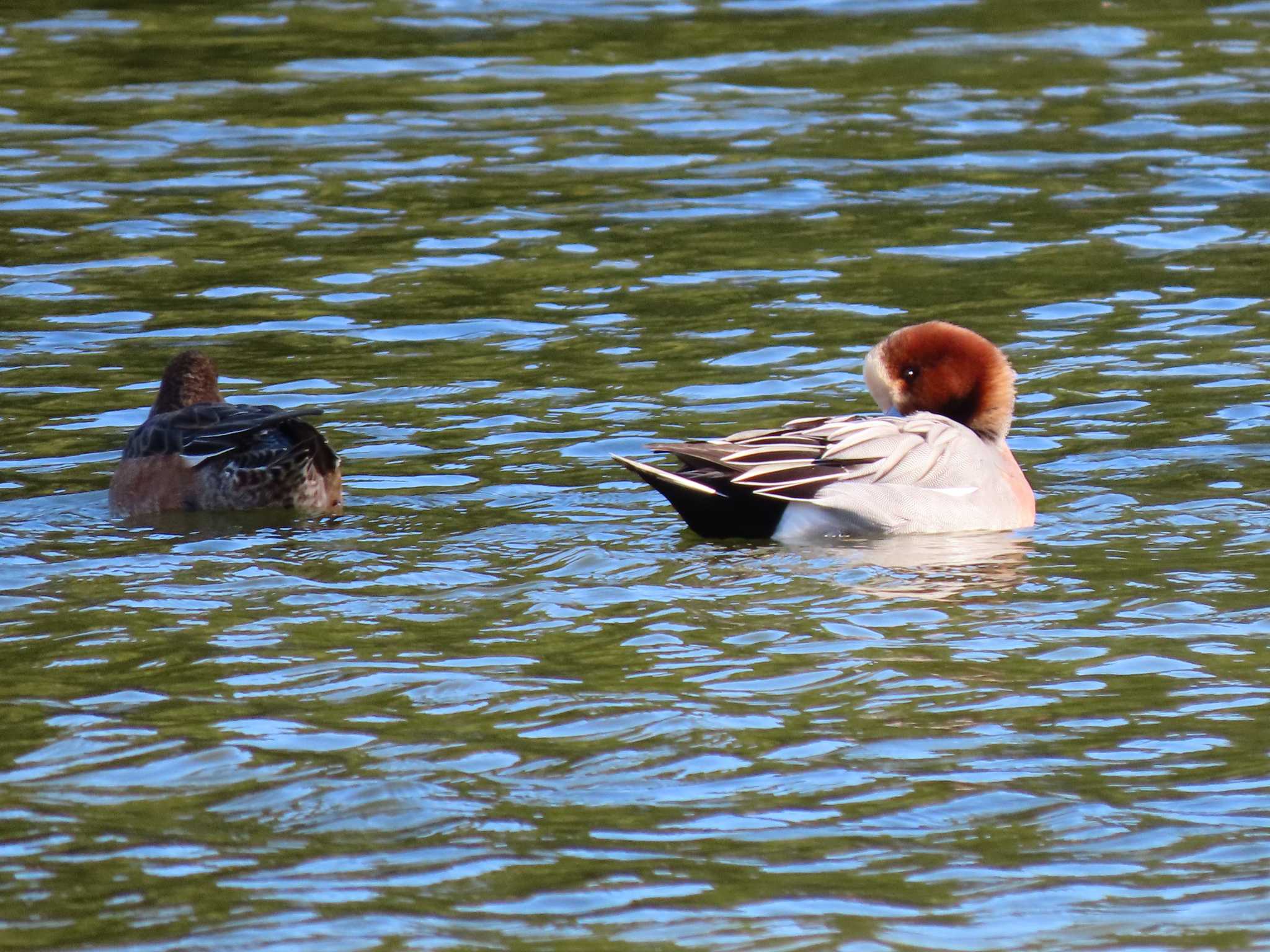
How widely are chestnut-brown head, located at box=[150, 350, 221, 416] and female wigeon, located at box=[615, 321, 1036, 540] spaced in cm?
245

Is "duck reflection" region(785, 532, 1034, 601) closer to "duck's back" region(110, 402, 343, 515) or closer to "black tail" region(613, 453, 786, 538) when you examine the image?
"black tail" region(613, 453, 786, 538)

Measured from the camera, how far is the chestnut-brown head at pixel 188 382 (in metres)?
9.67

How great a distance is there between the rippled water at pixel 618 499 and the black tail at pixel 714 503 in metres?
0.11

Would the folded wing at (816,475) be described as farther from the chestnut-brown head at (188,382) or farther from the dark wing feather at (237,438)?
the chestnut-brown head at (188,382)

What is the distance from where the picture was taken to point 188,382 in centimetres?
972

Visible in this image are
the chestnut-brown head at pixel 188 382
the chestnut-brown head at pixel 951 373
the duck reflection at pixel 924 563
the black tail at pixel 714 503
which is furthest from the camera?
the chestnut-brown head at pixel 188 382

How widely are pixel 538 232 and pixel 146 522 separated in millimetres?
5043

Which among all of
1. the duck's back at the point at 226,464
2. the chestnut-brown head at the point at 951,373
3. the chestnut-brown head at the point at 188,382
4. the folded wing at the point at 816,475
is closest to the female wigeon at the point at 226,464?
the duck's back at the point at 226,464

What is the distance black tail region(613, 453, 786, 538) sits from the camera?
27.0ft

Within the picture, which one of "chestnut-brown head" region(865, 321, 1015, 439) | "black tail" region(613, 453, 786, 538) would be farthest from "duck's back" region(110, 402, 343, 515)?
"chestnut-brown head" region(865, 321, 1015, 439)

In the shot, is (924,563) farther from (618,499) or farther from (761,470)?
(618,499)

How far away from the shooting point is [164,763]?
19.2 feet

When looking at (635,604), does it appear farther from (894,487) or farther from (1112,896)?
(1112,896)

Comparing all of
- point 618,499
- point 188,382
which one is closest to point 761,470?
point 618,499
